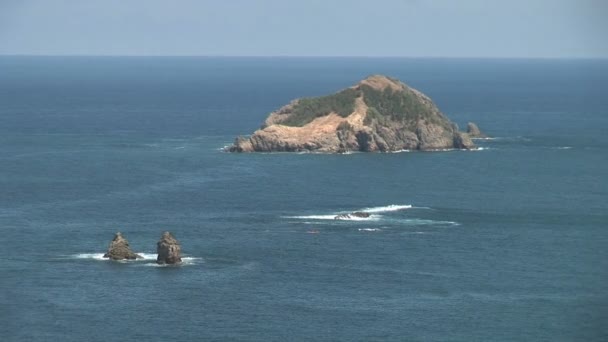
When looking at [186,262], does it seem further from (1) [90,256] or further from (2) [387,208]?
(2) [387,208]

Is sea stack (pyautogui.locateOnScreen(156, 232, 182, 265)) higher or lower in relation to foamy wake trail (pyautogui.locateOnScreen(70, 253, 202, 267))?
higher

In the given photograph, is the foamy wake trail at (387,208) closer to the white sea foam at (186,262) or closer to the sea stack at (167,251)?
the white sea foam at (186,262)

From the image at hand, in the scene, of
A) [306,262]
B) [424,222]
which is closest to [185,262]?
[306,262]

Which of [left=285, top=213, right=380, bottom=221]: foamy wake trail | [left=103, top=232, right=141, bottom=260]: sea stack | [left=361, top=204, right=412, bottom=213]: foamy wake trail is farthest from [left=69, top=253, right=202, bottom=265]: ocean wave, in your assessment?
[left=361, top=204, right=412, bottom=213]: foamy wake trail

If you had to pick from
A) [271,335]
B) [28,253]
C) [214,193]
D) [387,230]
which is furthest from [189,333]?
[214,193]

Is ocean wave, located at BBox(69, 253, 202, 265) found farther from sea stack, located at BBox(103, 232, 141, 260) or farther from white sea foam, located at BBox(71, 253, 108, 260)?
sea stack, located at BBox(103, 232, 141, 260)

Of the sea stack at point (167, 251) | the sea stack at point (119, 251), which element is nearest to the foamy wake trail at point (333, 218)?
the sea stack at point (167, 251)

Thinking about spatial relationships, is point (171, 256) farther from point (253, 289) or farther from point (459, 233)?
point (459, 233)
